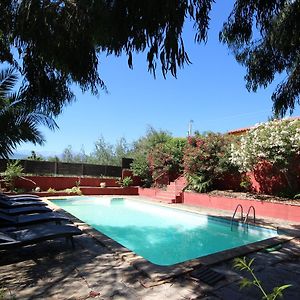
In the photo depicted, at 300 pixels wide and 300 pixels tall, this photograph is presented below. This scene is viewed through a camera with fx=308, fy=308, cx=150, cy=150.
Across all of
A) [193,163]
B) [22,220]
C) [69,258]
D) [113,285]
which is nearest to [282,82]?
[113,285]

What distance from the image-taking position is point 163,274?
438cm

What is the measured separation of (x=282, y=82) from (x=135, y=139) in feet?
80.6

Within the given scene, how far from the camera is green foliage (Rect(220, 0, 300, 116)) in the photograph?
3004 millimetres

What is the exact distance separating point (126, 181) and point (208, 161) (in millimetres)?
6423

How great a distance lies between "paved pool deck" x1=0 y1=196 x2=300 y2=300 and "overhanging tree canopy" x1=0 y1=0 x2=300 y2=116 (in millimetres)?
2270

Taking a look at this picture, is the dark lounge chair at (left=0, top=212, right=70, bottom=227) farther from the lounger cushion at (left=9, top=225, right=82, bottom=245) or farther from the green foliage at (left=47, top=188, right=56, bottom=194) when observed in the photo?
the green foliage at (left=47, top=188, right=56, bottom=194)

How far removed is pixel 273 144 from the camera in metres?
10.3

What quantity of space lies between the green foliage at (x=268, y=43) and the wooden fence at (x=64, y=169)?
48.8 ft

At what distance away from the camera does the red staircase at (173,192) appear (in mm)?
14312

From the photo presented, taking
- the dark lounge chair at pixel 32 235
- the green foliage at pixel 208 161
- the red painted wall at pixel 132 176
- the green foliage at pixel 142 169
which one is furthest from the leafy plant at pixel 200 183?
the dark lounge chair at pixel 32 235

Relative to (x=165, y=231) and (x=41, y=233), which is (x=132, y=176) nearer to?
(x=165, y=231)

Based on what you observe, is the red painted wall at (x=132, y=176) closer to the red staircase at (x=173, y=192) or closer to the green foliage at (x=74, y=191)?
the red staircase at (x=173, y=192)

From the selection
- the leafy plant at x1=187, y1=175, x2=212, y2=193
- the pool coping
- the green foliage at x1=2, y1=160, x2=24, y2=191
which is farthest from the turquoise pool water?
the green foliage at x1=2, y1=160, x2=24, y2=191

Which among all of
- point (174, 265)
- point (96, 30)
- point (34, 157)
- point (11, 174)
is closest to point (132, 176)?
point (34, 157)
